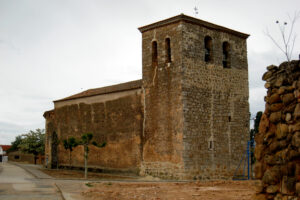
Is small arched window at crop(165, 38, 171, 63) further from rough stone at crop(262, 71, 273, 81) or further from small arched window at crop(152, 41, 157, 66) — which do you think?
rough stone at crop(262, 71, 273, 81)

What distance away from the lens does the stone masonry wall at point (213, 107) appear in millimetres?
19172

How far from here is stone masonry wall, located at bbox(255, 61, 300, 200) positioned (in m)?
5.53

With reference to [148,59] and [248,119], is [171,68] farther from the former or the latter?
[248,119]

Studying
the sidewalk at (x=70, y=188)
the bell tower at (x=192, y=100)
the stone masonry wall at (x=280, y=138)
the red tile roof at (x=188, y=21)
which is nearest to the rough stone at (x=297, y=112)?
the stone masonry wall at (x=280, y=138)

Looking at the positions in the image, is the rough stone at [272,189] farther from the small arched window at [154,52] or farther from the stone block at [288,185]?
Answer: the small arched window at [154,52]

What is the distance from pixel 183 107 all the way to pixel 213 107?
7.62ft

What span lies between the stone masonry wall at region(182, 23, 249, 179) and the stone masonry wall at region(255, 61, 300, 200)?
492 inches

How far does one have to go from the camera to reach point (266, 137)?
621cm

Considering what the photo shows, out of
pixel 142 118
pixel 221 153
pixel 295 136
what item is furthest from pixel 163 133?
pixel 295 136

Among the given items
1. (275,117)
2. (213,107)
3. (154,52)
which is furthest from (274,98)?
(154,52)

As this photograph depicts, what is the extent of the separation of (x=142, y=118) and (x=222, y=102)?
4.84 metres

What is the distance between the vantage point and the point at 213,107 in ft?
66.8

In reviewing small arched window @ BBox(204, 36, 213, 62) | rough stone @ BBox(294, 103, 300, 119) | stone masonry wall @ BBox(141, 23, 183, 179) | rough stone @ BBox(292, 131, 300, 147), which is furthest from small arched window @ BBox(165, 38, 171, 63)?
rough stone @ BBox(292, 131, 300, 147)

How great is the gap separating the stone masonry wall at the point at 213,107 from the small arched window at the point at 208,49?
20cm
